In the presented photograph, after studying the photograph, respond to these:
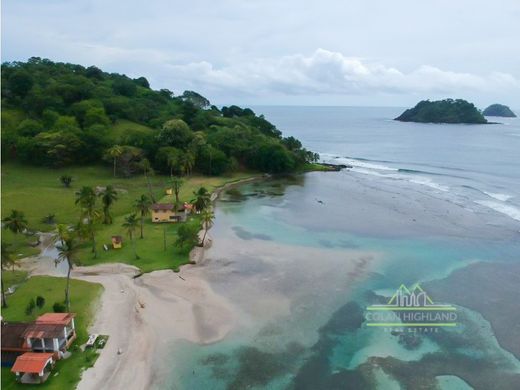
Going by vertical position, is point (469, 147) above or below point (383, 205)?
above

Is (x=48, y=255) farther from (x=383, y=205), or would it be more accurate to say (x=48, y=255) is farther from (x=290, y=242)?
(x=383, y=205)

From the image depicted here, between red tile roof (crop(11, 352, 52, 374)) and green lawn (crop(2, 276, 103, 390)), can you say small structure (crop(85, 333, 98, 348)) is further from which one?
red tile roof (crop(11, 352, 52, 374))

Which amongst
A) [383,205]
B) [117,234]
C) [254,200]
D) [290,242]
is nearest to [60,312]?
[117,234]

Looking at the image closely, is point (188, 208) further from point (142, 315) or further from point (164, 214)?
point (142, 315)

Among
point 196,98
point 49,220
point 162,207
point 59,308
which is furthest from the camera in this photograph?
point 196,98

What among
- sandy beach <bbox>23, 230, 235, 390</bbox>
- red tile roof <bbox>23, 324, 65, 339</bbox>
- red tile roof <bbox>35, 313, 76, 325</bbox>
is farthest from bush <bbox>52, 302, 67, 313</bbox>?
red tile roof <bbox>23, 324, 65, 339</bbox>

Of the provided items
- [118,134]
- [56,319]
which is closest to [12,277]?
[56,319]
